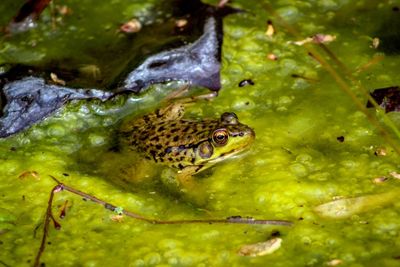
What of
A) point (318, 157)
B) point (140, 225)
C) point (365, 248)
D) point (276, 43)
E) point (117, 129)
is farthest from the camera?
point (276, 43)

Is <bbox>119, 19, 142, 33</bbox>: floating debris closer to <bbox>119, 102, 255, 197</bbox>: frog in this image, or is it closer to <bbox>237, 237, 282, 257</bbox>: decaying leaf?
<bbox>119, 102, 255, 197</bbox>: frog

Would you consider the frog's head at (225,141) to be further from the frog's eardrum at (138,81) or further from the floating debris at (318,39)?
the floating debris at (318,39)

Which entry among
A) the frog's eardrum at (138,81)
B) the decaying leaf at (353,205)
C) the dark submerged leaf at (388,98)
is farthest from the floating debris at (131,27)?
the decaying leaf at (353,205)

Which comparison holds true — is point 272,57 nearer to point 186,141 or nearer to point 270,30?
point 270,30

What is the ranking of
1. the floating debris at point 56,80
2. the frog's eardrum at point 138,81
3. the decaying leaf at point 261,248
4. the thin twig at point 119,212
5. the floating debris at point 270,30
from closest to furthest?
the decaying leaf at point 261,248 → the thin twig at point 119,212 → the frog's eardrum at point 138,81 → the floating debris at point 56,80 → the floating debris at point 270,30

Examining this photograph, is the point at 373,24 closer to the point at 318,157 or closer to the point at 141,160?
the point at 318,157

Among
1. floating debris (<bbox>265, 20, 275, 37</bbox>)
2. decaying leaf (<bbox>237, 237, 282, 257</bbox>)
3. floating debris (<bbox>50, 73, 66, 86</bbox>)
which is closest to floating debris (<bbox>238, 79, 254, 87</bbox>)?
floating debris (<bbox>265, 20, 275, 37</bbox>)

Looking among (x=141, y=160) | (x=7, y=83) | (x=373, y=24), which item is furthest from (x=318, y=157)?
(x=7, y=83)
